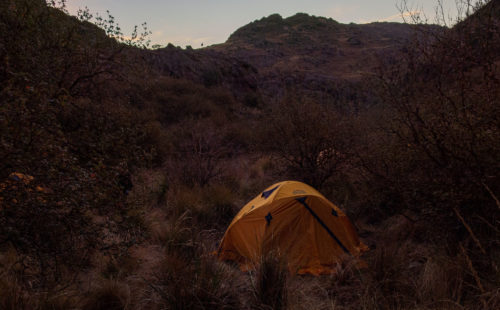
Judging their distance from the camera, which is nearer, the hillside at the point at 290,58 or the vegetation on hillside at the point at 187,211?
the vegetation on hillside at the point at 187,211

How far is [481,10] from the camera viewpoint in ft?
12.2

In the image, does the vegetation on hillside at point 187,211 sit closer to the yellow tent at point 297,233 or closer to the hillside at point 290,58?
the yellow tent at point 297,233

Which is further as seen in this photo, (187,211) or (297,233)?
(297,233)

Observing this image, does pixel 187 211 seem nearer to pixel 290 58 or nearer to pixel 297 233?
pixel 297 233

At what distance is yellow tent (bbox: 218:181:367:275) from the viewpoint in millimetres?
5332

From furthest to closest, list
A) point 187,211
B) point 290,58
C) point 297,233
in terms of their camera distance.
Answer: point 290,58
point 297,233
point 187,211

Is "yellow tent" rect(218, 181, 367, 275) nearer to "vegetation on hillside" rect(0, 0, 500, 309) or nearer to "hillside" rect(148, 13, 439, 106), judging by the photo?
"vegetation on hillside" rect(0, 0, 500, 309)

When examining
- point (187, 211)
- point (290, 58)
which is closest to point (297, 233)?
point (187, 211)

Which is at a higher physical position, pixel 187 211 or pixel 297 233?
pixel 187 211

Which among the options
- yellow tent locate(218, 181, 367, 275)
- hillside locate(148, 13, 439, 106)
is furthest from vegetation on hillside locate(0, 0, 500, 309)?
hillside locate(148, 13, 439, 106)

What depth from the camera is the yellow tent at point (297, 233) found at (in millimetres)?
5332

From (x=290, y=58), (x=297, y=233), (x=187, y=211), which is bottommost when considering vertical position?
(x=297, y=233)

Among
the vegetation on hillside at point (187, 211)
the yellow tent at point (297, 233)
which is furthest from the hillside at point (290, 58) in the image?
the yellow tent at point (297, 233)

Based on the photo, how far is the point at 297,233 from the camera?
5.50 m
